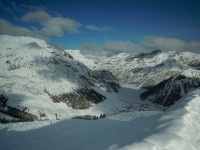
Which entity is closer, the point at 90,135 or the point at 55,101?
the point at 90,135

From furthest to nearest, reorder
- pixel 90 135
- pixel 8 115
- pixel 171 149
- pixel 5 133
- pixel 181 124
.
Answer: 1. pixel 8 115
2. pixel 5 133
3. pixel 90 135
4. pixel 181 124
5. pixel 171 149

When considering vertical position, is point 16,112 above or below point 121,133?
below

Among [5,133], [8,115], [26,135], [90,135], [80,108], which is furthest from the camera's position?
[80,108]

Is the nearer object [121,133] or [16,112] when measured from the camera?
[121,133]

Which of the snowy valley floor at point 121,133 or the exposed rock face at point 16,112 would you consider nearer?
the snowy valley floor at point 121,133

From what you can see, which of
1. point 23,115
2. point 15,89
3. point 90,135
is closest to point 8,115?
point 23,115

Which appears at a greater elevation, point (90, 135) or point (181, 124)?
point (181, 124)

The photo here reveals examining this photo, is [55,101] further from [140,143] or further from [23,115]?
[140,143]

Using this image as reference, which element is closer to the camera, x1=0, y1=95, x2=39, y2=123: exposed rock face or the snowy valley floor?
the snowy valley floor
